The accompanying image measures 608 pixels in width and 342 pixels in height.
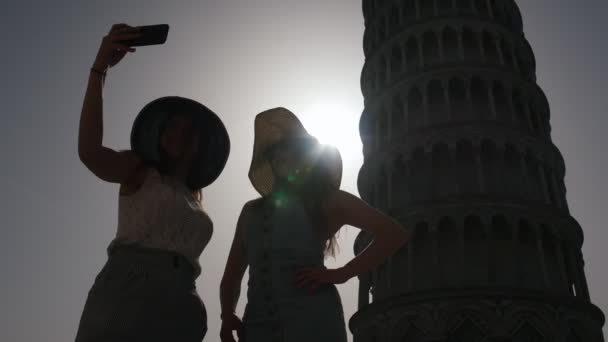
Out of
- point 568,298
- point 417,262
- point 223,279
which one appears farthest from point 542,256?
point 223,279

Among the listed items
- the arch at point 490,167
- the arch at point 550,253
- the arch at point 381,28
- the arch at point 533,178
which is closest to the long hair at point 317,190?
the arch at point 490,167

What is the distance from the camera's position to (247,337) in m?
2.59

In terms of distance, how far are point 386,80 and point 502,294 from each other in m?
12.0

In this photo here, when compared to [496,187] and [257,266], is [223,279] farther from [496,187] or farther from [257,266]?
[496,187]

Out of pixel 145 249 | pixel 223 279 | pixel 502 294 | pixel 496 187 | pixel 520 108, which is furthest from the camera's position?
pixel 520 108

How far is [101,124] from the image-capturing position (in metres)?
2.51

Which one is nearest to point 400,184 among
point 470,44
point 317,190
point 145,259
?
point 470,44

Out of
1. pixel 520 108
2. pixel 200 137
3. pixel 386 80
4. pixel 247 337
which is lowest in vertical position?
pixel 247 337

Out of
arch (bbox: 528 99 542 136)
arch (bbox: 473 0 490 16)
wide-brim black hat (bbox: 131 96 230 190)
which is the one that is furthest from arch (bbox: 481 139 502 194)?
wide-brim black hat (bbox: 131 96 230 190)

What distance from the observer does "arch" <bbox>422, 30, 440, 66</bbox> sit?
25.6 metres

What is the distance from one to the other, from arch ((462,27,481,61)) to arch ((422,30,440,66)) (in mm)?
1335

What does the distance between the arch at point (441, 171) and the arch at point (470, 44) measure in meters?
5.57

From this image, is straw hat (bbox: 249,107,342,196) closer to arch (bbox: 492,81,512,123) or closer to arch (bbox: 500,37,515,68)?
arch (bbox: 492,81,512,123)

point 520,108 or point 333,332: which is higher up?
point 520,108
